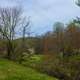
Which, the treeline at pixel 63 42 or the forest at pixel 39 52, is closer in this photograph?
the forest at pixel 39 52

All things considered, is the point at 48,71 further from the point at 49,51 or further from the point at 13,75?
the point at 49,51

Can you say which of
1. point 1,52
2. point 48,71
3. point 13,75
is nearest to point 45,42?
point 1,52

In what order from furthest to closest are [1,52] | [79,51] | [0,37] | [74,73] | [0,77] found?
[79,51] < [1,52] < [0,37] < [74,73] < [0,77]

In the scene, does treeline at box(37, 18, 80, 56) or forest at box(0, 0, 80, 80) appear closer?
forest at box(0, 0, 80, 80)

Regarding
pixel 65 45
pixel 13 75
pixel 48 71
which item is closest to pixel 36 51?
pixel 65 45

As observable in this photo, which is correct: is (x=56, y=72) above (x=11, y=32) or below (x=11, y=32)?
Answer: below

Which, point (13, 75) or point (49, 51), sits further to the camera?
point (49, 51)

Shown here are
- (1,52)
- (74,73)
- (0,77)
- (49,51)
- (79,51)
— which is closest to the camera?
(0,77)

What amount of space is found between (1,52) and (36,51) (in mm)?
12394

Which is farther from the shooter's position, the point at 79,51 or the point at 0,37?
the point at 79,51

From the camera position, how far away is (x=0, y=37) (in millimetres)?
32719

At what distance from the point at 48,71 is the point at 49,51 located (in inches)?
892

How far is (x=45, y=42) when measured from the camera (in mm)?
47938

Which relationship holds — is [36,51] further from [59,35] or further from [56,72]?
[56,72]
